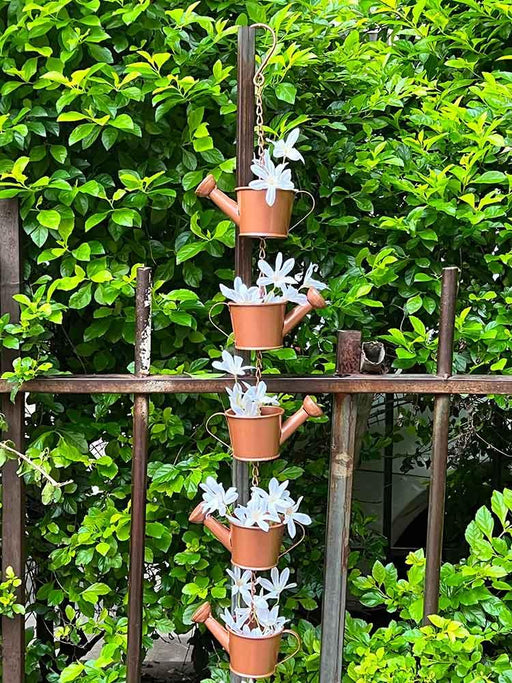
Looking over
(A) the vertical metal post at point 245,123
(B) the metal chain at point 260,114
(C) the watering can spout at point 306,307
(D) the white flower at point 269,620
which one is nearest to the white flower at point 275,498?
(D) the white flower at point 269,620

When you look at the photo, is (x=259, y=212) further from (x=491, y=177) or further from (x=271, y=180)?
(x=491, y=177)

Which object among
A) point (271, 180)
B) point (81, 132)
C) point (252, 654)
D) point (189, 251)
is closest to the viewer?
point (271, 180)

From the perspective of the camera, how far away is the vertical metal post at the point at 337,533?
1.73 meters

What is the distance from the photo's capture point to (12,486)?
175 centimetres

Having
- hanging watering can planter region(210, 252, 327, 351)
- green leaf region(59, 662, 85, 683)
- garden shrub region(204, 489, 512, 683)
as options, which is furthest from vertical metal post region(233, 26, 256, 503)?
green leaf region(59, 662, 85, 683)

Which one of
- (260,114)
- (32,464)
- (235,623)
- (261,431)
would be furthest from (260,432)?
(260,114)


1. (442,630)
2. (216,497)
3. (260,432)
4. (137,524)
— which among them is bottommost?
(442,630)

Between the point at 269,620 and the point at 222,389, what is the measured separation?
52 centimetres

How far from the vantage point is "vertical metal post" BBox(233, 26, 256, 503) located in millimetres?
1563

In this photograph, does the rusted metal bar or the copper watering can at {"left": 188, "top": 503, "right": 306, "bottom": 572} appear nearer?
the copper watering can at {"left": 188, "top": 503, "right": 306, "bottom": 572}

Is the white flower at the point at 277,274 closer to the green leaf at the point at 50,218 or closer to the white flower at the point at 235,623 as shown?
the green leaf at the point at 50,218

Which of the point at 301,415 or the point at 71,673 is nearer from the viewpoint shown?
the point at 301,415

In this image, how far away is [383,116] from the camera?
210 centimetres

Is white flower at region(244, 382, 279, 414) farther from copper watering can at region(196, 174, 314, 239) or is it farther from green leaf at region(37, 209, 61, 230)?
green leaf at region(37, 209, 61, 230)
